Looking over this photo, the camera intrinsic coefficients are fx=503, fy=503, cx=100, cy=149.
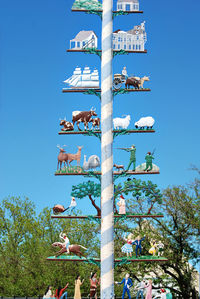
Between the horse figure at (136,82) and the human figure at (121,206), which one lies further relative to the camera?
the horse figure at (136,82)

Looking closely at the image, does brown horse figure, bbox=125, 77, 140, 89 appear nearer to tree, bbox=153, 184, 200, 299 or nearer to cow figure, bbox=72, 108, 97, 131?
cow figure, bbox=72, 108, 97, 131

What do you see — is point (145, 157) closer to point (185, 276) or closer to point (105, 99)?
point (105, 99)

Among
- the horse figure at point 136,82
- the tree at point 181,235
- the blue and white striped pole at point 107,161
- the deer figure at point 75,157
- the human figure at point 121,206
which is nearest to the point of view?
the blue and white striped pole at point 107,161

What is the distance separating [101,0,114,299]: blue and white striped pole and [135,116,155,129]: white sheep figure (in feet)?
2.90

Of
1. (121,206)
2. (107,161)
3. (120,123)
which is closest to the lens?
(107,161)

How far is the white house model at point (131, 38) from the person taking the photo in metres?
15.9

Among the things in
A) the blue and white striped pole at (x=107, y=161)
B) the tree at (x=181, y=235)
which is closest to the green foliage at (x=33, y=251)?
the tree at (x=181, y=235)

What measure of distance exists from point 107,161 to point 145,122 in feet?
5.72

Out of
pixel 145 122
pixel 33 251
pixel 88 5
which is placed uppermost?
pixel 88 5

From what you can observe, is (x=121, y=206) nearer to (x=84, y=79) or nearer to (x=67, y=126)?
(x=67, y=126)

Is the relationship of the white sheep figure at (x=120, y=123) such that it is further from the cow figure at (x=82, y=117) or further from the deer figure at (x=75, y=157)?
the deer figure at (x=75, y=157)

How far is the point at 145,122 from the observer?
15.3 metres

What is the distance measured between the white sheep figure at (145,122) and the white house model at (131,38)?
2.40 meters

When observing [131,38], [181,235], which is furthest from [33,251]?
[131,38]
